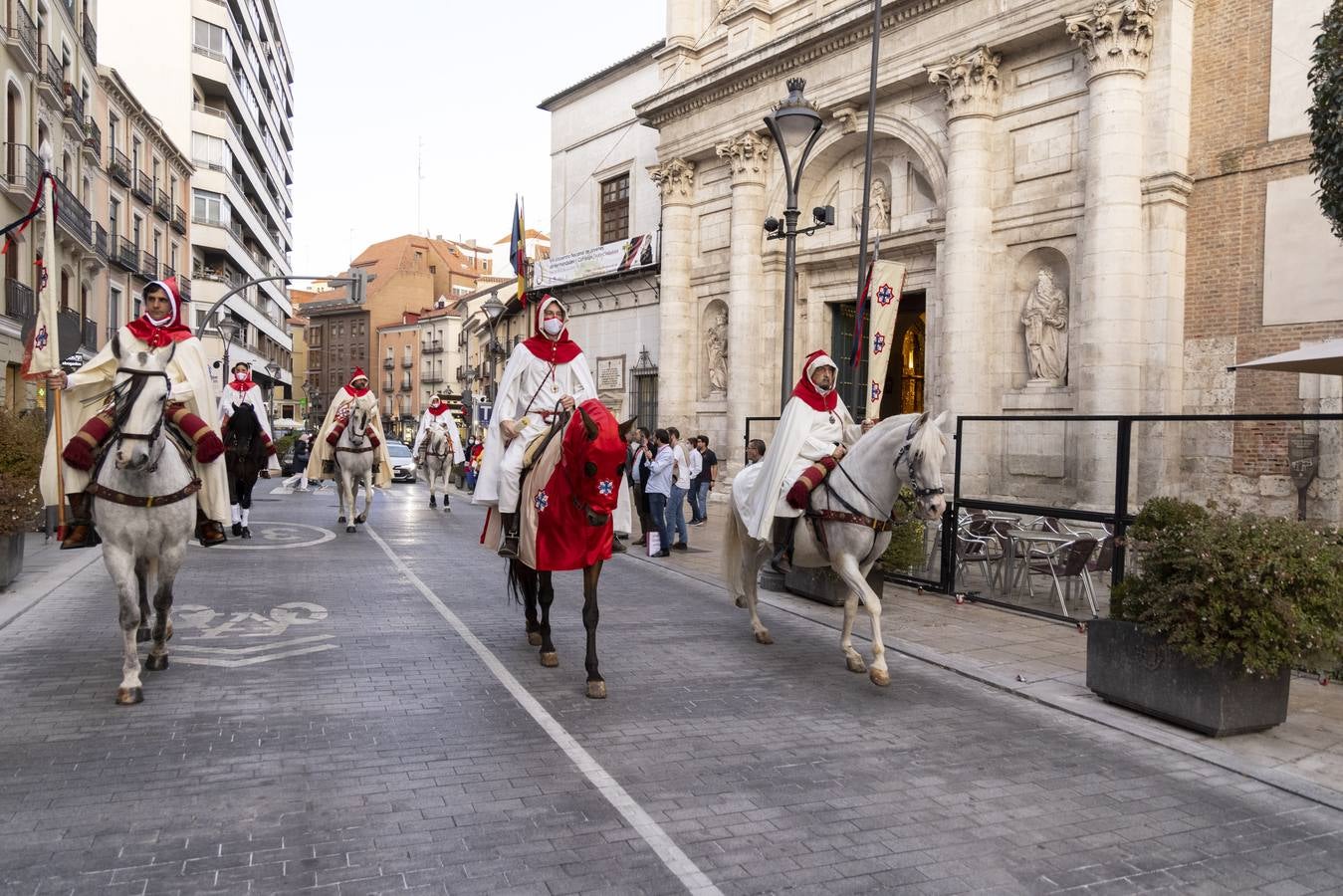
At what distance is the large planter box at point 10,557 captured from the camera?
959 centimetres

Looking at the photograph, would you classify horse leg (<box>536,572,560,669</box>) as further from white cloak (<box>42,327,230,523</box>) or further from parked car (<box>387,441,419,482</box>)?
parked car (<box>387,441,419,482</box>)

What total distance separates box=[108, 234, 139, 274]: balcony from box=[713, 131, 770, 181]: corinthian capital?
23.5 metres

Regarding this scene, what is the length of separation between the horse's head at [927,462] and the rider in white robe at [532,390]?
101 inches

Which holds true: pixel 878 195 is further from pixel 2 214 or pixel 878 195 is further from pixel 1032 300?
pixel 2 214

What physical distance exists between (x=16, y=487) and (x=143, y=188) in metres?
33.9

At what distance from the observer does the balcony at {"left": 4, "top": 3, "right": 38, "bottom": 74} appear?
23.5 metres

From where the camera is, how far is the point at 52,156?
27.5 meters

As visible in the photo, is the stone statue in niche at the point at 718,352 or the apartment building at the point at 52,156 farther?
the stone statue in niche at the point at 718,352

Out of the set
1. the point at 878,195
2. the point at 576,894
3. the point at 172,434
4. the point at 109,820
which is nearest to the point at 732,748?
Answer: the point at 576,894

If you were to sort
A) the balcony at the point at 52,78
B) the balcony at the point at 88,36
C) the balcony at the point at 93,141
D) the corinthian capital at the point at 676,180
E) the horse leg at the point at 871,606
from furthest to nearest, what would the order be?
1. the balcony at the point at 88,36
2. the balcony at the point at 93,141
3. the corinthian capital at the point at 676,180
4. the balcony at the point at 52,78
5. the horse leg at the point at 871,606

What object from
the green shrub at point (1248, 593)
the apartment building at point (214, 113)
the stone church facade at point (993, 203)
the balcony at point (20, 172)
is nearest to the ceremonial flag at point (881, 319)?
the stone church facade at point (993, 203)

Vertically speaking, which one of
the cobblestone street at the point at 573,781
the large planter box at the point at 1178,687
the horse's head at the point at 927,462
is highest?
the horse's head at the point at 927,462

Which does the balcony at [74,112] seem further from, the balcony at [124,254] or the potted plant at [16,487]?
the potted plant at [16,487]

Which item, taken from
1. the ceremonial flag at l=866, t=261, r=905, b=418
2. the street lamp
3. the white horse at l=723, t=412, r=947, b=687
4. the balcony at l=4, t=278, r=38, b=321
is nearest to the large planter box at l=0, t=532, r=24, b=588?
the white horse at l=723, t=412, r=947, b=687
